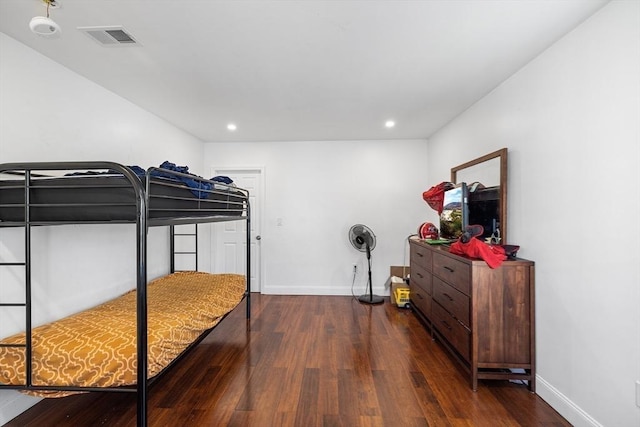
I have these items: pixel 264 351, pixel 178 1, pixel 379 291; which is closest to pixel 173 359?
pixel 264 351

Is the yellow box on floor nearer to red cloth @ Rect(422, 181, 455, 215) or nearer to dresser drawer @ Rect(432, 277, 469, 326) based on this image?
dresser drawer @ Rect(432, 277, 469, 326)

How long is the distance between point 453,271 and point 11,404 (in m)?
3.19

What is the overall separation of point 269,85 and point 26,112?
5.48 ft

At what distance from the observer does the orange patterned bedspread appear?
151cm

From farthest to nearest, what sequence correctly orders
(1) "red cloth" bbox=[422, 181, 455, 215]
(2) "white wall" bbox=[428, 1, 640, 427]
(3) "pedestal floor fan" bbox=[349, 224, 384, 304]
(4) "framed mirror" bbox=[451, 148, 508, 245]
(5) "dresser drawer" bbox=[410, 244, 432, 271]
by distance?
1. (3) "pedestal floor fan" bbox=[349, 224, 384, 304]
2. (1) "red cloth" bbox=[422, 181, 455, 215]
3. (5) "dresser drawer" bbox=[410, 244, 432, 271]
4. (4) "framed mirror" bbox=[451, 148, 508, 245]
5. (2) "white wall" bbox=[428, 1, 640, 427]

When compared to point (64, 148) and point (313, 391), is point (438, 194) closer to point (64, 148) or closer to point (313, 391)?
point (313, 391)

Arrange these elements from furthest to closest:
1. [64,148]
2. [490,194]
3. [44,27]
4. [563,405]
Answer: [490,194]
[64,148]
[563,405]
[44,27]

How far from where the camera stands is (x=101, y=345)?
5.15 ft

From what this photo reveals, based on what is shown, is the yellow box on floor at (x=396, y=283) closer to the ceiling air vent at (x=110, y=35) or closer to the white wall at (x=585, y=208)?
the white wall at (x=585, y=208)

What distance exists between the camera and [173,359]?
178 cm

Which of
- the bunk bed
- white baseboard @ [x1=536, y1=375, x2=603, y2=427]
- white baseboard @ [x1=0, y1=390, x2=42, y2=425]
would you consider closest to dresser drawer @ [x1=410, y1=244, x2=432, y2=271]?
white baseboard @ [x1=536, y1=375, x2=603, y2=427]

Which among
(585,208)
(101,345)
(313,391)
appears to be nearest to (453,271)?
(585,208)

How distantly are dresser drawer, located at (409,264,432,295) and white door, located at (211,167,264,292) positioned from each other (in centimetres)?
Answer: 232

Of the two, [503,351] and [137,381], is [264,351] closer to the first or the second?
[137,381]
